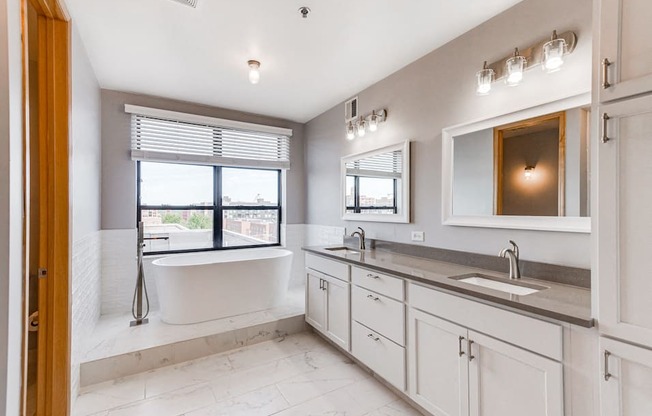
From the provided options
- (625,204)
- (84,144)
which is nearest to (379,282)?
(625,204)

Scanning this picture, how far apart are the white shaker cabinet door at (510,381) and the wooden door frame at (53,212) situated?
2270 mm

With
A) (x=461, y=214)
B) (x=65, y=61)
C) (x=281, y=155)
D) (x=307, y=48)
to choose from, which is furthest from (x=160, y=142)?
(x=461, y=214)

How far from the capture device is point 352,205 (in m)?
3.53

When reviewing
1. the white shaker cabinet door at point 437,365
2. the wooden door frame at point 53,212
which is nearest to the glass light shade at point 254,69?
the wooden door frame at point 53,212

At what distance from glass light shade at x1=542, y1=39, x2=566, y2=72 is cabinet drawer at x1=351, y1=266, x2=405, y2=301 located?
1.53 metres

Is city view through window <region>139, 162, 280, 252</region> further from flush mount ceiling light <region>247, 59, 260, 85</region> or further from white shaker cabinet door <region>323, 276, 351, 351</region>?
white shaker cabinet door <region>323, 276, 351, 351</region>

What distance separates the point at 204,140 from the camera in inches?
153

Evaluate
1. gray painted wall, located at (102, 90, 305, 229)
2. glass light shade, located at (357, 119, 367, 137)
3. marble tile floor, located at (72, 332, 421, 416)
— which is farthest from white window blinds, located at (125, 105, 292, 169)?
marble tile floor, located at (72, 332, 421, 416)

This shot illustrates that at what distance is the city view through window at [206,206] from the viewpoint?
12.2 feet

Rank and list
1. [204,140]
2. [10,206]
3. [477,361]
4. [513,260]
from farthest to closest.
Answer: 1. [204,140]
2. [513,260]
3. [477,361]
4. [10,206]

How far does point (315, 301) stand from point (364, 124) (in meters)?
1.92

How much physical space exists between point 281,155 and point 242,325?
2.41 meters

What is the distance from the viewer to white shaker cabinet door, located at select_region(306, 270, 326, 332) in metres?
2.93

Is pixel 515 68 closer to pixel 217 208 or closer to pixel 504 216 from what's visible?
pixel 504 216
